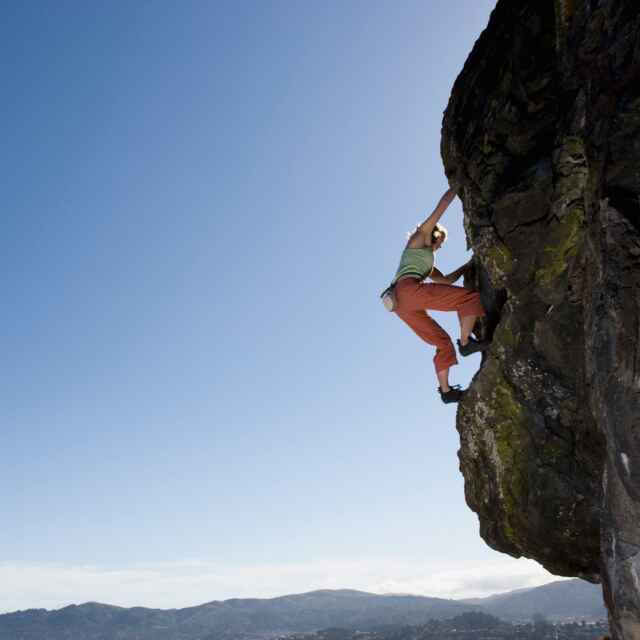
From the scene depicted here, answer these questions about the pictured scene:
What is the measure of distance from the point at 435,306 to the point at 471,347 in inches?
56.3

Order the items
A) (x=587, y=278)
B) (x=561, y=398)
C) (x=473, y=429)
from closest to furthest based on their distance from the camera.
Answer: (x=587, y=278) < (x=561, y=398) < (x=473, y=429)

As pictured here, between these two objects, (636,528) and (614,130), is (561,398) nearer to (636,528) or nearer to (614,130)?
(636,528)

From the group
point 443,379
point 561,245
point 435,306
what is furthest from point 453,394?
point 561,245

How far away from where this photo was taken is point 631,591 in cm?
658

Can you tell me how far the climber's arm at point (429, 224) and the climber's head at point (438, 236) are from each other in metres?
0.20

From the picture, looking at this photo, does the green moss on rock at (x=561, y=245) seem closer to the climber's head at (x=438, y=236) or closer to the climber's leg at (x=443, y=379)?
the climber's head at (x=438, y=236)

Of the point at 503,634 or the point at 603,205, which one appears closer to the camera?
the point at 603,205

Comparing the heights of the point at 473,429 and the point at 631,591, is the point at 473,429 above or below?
above

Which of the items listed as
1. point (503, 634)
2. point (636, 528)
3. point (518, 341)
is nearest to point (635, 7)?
point (518, 341)

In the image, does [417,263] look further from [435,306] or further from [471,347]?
[471,347]

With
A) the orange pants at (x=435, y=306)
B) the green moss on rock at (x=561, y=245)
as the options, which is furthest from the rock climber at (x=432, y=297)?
the green moss on rock at (x=561, y=245)

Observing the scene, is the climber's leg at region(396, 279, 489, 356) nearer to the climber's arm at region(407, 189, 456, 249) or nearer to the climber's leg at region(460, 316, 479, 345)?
the climber's leg at region(460, 316, 479, 345)

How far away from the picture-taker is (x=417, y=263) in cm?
1122

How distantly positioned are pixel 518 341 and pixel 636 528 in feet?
14.6
